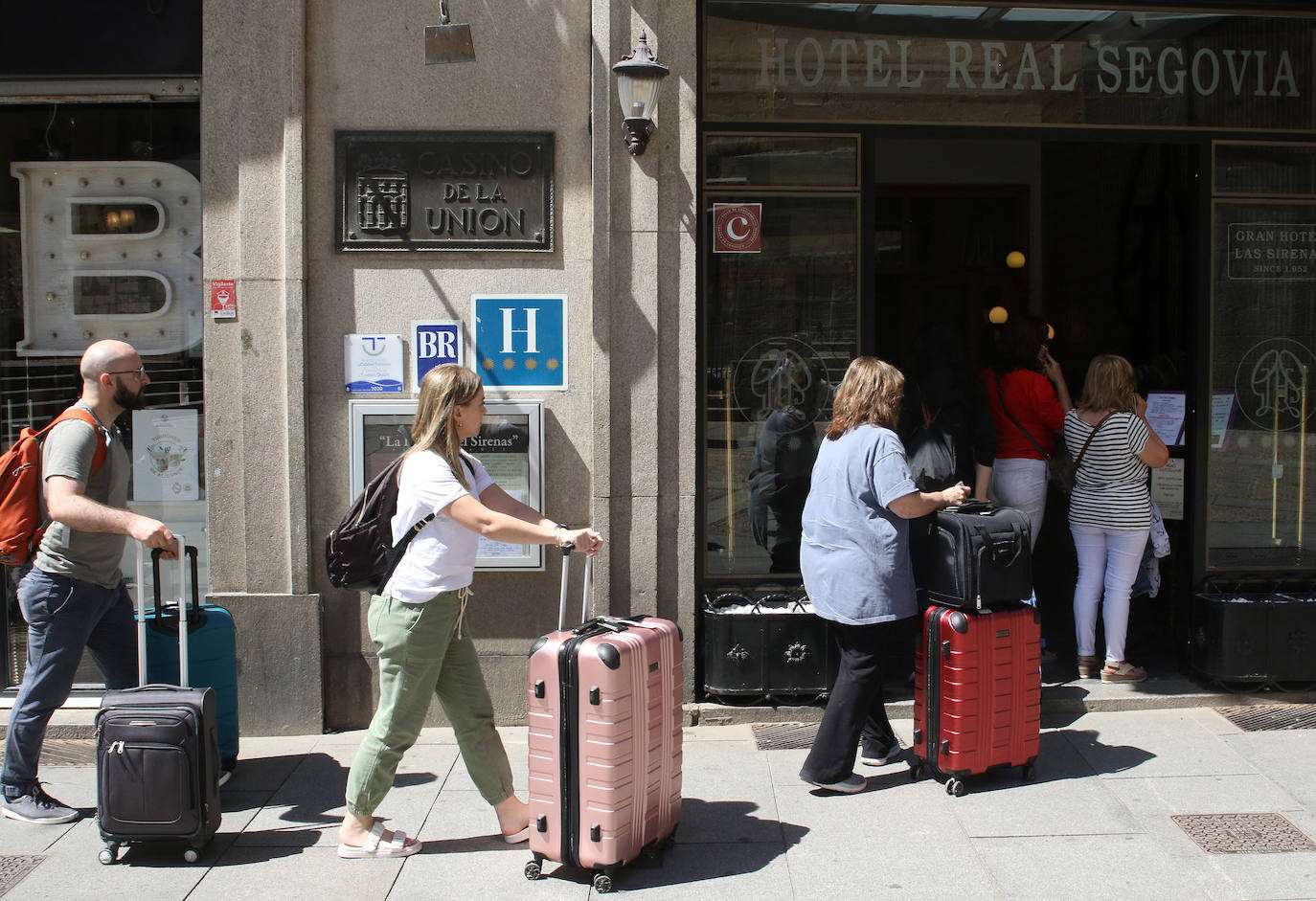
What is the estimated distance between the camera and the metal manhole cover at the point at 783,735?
571cm

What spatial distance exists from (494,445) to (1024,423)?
2959 millimetres

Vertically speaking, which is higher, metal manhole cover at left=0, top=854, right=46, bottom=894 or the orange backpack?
the orange backpack

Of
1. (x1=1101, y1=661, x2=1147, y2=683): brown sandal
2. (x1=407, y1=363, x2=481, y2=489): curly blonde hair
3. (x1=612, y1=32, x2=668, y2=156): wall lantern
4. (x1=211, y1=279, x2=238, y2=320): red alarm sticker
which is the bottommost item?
(x1=1101, y1=661, x2=1147, y2=683): brown sandal

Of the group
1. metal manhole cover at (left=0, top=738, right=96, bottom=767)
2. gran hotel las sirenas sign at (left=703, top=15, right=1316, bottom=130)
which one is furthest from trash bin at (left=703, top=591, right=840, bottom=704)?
metal manhole cover at (left=0, top=738, right=96, bottom=767)

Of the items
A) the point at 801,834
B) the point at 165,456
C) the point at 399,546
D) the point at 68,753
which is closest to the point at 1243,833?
the point at 801,834

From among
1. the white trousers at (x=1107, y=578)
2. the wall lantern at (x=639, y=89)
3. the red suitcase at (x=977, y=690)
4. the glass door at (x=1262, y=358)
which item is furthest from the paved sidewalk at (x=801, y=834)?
the wall lantern at (x=639, y=89)

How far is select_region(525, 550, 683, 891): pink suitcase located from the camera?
4020mm

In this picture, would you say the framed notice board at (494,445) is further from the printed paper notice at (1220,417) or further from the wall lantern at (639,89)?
the printed paper notice at (1220,417)

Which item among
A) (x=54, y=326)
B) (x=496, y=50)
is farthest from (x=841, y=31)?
(x=54, y=326)

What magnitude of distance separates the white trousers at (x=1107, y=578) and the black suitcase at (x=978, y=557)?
1462 millimetres

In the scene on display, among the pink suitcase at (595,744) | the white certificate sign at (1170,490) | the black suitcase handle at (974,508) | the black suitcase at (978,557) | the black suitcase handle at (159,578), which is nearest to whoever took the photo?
the pink suitcase at (595,744)

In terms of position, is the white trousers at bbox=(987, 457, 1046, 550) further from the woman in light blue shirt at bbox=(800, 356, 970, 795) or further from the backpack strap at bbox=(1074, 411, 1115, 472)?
the woman in light blue shirt at bbox=(800, 356, 970, 795)

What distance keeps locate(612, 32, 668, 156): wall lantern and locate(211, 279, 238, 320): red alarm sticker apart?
2.15 meters

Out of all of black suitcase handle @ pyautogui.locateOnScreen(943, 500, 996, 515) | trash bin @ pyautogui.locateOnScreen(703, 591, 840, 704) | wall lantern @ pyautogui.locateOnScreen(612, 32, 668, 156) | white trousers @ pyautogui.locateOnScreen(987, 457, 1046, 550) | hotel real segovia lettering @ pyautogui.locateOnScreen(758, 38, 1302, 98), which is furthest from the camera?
white trousers @ pyautogui.locateOnScreen(987, 457, 1046, 550)
